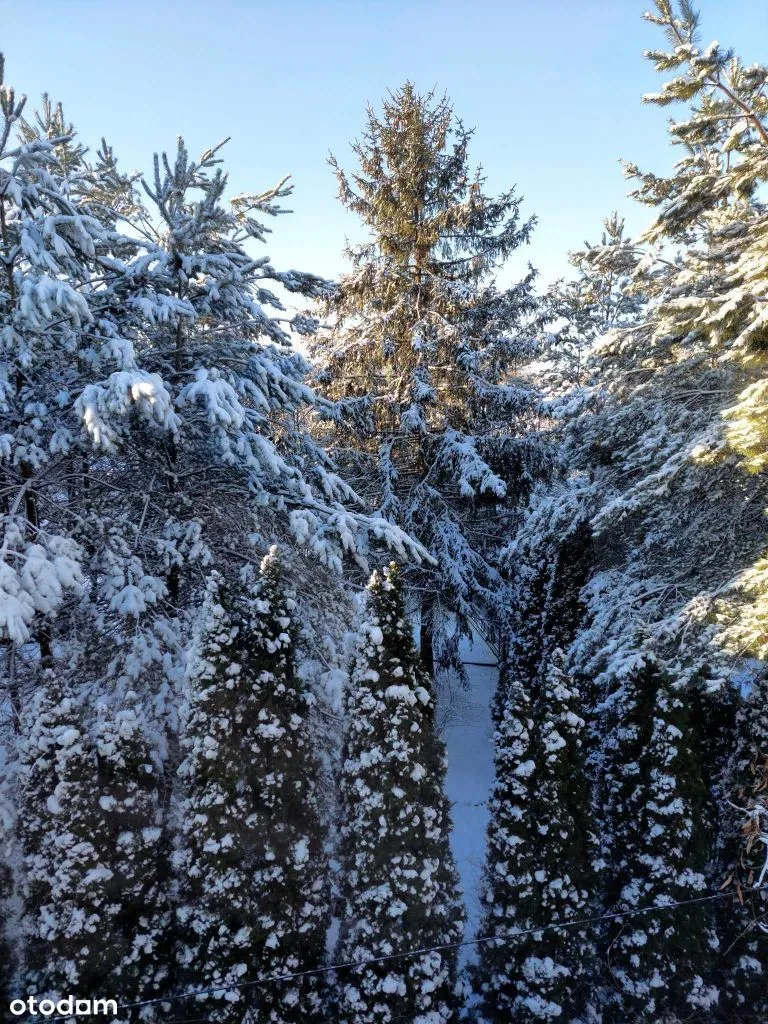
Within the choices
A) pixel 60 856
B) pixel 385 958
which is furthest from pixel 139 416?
pixel 385 958

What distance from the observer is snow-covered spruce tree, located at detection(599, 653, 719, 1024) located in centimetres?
714

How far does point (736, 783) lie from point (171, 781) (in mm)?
8269

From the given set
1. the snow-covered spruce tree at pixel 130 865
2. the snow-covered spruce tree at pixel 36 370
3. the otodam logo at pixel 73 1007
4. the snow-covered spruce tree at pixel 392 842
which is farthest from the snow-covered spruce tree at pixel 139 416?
the otodam logo at pixel 73 1007

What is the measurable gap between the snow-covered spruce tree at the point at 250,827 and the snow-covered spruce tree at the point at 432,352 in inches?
244

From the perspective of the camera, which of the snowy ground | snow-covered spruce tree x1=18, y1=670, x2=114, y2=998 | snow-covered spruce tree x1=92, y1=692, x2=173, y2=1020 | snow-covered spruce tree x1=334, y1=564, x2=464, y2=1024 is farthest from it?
the snowy ground

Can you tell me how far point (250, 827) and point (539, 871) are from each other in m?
3.66

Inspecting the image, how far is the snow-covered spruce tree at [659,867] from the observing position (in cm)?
714

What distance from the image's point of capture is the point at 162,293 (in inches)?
295

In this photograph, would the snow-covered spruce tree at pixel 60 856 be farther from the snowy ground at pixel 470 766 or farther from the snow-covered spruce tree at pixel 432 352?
the snow-covered spruce tree at pixel 432 352

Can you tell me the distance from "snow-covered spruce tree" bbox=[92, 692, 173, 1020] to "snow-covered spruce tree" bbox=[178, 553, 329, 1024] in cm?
30

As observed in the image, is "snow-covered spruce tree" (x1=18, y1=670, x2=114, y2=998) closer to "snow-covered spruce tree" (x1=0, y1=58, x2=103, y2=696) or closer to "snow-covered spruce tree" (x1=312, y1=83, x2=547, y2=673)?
"snow-covered spruce tree" (x1=0, y1=58, x2=103, y2=696)

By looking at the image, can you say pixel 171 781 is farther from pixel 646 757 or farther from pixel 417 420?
pixel 417 420

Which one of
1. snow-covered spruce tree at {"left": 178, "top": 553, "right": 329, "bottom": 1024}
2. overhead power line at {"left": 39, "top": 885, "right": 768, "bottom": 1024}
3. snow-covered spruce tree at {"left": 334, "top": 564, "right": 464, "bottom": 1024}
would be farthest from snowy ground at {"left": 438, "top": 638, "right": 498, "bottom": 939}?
snow-covered spruce tree at {"left": 178, "top": 553, "right": 329, "bottom": 1024}

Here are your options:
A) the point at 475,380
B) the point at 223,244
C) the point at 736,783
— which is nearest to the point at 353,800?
the point at 736,783
